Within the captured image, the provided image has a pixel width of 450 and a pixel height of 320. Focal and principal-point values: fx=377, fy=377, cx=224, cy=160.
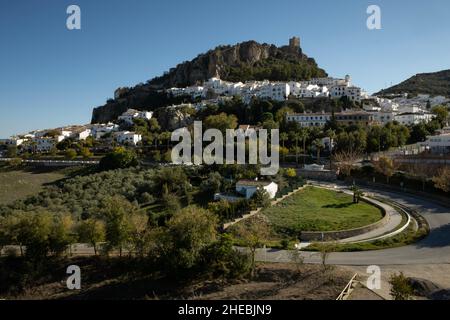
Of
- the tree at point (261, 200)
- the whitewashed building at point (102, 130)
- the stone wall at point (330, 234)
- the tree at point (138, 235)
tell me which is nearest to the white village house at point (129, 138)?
the whitewashed building at point (102, 130)

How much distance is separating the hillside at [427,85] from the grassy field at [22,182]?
106m

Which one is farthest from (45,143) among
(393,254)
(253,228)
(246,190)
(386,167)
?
(393,254)

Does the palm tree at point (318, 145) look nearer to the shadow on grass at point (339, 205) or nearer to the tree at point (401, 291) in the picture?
the shadow on grass at point (339, 205)

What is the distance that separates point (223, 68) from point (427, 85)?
69.8 metres

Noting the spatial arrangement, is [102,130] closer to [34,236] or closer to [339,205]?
[339,205]

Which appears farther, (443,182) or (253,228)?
(443,182)

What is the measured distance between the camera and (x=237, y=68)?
4338 inches

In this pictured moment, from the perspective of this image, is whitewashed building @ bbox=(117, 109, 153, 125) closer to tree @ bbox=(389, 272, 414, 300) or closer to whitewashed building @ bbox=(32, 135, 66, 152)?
whitewashed building @ bbox=(32, 135, 66, 152)

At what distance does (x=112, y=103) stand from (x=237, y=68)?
38.5 m

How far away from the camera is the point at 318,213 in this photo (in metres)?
26.5

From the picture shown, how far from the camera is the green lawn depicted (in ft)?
78.1

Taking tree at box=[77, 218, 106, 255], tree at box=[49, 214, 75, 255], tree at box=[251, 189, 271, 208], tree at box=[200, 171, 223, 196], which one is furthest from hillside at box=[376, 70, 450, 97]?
tree at box=[49, 214, 75, 255]

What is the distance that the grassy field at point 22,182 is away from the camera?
145 feet
